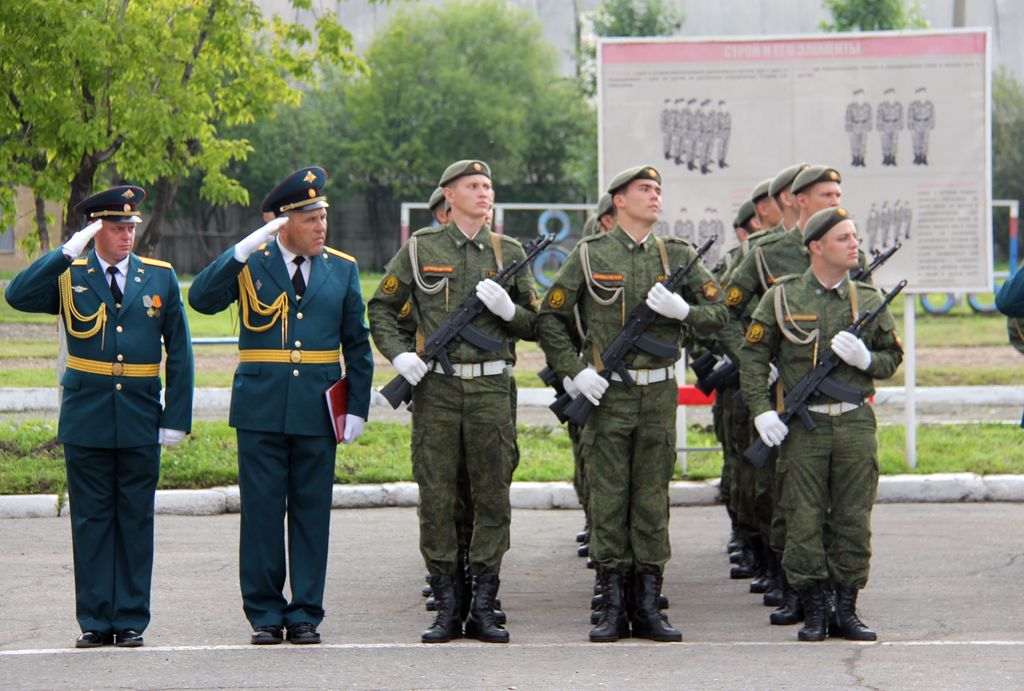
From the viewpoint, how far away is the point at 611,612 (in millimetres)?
7195

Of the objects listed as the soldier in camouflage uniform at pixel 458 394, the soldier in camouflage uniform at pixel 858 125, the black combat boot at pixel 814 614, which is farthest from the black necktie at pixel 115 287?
the soldier in camouflage uniform at pixel 858 125

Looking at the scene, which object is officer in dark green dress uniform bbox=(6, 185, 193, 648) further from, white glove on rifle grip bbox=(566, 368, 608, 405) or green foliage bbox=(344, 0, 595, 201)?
green foliage bbox=(344, 0, 595, 201)

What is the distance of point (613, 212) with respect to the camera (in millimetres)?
9367

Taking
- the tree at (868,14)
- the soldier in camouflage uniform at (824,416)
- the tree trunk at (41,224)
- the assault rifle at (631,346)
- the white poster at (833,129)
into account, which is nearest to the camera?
the soldier in camouflage uniform at (824,416)

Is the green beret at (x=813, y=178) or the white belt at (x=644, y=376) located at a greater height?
the green beret at (x=813, y=178)

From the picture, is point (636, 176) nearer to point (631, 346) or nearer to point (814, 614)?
point (631, 346)

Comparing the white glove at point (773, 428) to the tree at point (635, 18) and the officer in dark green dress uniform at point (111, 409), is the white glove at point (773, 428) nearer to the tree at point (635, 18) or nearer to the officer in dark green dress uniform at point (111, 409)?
the officer in dark green dress uniform at point (111, 409)

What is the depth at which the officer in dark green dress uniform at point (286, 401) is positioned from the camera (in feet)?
23.2

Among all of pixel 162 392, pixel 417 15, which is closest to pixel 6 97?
pixel 162 392

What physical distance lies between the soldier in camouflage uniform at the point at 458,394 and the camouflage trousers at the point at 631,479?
0.42 m

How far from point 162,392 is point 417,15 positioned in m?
36.6

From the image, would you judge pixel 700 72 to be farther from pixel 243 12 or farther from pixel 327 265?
pixel 327 265

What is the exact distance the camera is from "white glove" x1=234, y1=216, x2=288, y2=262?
22.7 ft

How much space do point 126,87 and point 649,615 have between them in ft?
21.4
